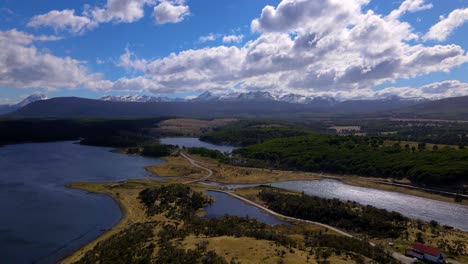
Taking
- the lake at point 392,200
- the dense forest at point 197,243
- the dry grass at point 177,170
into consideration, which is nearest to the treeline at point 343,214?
the dense forest at point 197,243

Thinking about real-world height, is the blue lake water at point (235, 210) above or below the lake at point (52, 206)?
above

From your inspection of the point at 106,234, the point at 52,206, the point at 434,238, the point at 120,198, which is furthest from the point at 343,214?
the point at 52,206

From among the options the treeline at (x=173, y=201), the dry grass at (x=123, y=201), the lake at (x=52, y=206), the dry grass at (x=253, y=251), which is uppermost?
the dry grass at (x=253, y=251)

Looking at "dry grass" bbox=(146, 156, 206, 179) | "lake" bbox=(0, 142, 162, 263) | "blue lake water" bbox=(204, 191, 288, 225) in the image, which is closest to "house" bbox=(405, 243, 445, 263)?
"blue lake water" bbox=(204, 191, 288, 225)

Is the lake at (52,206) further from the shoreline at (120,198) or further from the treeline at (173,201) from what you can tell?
the treeline at (173,201)

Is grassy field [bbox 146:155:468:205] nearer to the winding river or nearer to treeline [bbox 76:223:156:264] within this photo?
the winding river

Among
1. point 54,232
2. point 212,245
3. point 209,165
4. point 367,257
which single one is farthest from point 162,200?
point 209,165
